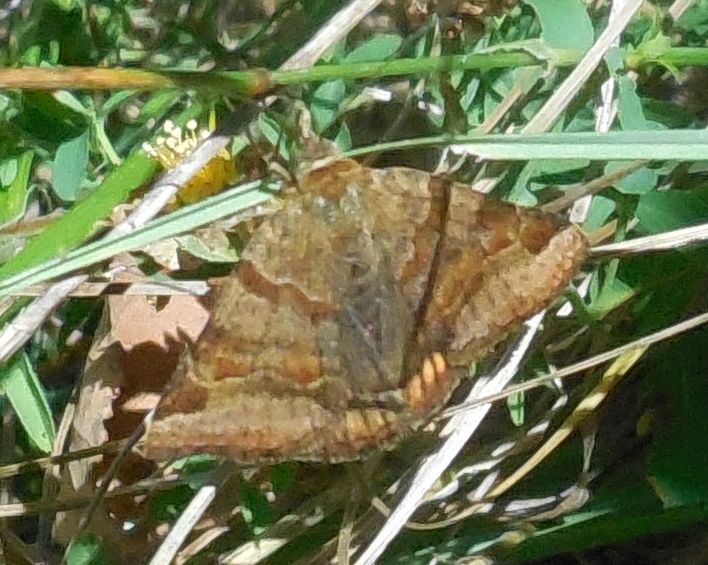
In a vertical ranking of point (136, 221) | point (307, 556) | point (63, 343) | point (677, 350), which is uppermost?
point (136, 221)

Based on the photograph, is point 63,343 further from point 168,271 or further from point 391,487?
point 391,487

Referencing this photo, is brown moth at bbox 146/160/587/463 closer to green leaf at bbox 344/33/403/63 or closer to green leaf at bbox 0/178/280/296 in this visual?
green leaf at bbox 0/178/280/296

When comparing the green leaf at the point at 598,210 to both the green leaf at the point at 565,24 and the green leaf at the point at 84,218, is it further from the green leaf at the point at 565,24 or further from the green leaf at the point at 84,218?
the green leaf at the point at 84,218

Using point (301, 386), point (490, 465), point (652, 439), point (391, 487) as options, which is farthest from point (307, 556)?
point (652, 439)

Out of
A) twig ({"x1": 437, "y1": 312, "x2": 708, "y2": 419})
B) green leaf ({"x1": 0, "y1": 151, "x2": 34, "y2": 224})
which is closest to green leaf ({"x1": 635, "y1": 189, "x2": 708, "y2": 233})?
twig ({"x1": 437, "y1": 312, "x2": 708, "y2": 419})

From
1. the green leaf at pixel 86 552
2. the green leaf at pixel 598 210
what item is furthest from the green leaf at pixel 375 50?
the green leaf at pixel 86 552

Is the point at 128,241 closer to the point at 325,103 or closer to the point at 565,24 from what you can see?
the point at 325,103
